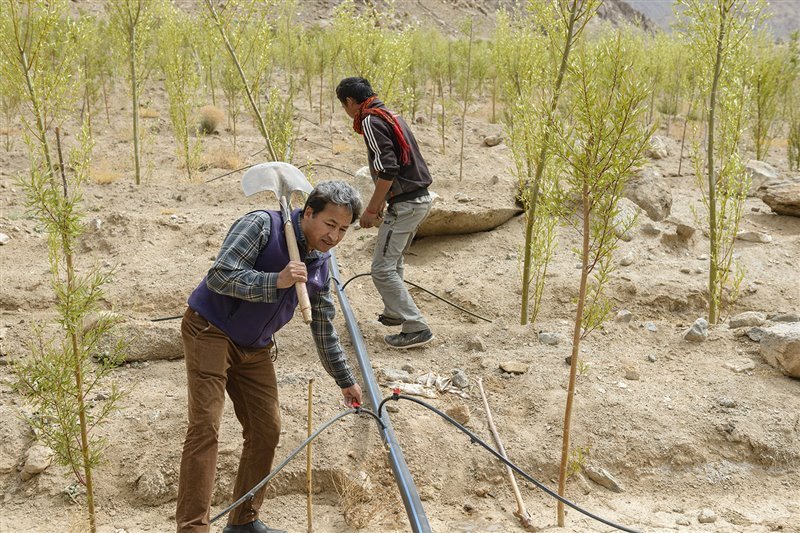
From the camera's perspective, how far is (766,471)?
4082 millimetres

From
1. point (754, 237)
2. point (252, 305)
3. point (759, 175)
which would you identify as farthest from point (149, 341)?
point (759, 175)

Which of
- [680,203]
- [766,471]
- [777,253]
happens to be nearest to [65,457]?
[766,471]

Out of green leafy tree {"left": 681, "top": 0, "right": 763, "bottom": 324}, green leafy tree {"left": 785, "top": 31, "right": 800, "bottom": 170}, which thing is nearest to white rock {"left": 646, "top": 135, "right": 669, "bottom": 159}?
green leafy tree {"left": 785, "top": 31, "right": 800, "bottom": 170}

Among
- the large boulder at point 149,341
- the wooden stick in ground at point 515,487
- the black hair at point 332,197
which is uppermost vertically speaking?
the black hair at point 332,197

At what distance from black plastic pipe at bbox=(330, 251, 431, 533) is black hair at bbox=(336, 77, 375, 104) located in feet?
5.21

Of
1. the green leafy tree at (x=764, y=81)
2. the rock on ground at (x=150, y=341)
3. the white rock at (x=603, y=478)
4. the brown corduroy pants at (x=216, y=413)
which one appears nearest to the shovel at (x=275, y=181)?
the brown corduroy pants at (x=216, y=413)

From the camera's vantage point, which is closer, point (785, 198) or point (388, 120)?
point (388, 120)

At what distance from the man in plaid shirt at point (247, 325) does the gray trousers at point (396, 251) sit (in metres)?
1.68

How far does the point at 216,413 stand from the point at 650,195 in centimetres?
628

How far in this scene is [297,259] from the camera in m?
2.74

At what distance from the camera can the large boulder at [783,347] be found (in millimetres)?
4566

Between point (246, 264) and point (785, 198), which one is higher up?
point (246, 264)

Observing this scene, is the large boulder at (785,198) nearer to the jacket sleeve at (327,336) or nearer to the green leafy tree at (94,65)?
the jacket sleeve at (327,336)

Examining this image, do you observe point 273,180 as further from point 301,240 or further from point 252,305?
point 252,305
